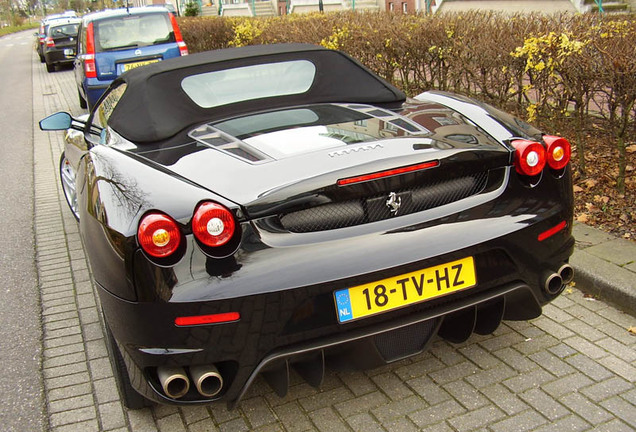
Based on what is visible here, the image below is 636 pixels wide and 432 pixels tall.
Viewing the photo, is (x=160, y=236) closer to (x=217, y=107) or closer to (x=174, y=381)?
(x=174, y=381)

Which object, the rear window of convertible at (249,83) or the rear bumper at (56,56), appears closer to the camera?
the rear window of convertible at (249,83)

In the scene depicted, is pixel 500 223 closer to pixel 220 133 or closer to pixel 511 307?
pixel 511 307

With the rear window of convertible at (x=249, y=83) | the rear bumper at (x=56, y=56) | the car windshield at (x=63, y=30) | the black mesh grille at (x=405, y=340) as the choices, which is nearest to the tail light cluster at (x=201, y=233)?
the black mesh grille at (x=405, y=340)

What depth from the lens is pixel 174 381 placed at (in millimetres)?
2412

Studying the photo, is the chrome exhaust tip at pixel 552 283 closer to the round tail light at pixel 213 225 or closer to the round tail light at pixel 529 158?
the round tail light at pixel 529 158

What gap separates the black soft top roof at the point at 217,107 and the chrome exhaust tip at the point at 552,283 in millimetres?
1265

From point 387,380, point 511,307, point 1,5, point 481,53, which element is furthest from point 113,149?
point 1,5

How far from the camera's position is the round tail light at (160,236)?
2348mm

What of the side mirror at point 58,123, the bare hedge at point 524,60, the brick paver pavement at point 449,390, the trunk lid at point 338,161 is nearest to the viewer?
the trunk lid at point 338,161

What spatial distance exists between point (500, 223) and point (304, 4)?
32.8 metres

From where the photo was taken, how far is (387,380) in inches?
121

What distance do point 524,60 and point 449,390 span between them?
343 centimetres

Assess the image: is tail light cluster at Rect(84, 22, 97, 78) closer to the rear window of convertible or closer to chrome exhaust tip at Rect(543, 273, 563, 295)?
the rear window of convertible

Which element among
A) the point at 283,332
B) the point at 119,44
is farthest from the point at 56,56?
the point at 283,332
